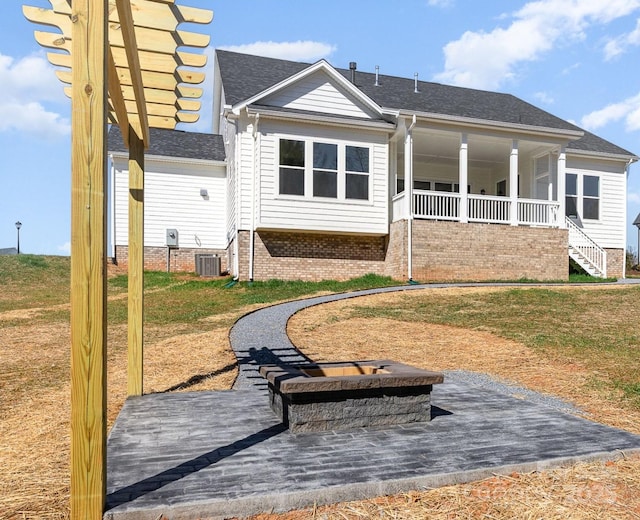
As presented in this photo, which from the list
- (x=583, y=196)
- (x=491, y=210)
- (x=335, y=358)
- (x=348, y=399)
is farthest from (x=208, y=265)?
(x=583, y=196)

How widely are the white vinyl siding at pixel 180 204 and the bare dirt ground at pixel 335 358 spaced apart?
27.3 feet

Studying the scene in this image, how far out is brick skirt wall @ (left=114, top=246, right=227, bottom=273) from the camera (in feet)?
64.7

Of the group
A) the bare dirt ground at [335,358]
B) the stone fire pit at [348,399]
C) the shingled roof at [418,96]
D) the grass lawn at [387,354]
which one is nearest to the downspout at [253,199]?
the grass lawn at [387,354]

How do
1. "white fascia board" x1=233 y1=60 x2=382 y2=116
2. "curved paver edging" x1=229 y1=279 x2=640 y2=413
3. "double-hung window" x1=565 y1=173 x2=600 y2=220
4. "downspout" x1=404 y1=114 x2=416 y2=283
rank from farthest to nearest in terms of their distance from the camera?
"double-hung window" x1=565 y1=173 x2=600 y2=220 < "white fascia board" x1=233 y1=60 x2=382 y2=116 < "downspout" x1=404 y1=114 x2=416 y2=283 < "curved paver edging" x1=229 y1=279 x2=640 y2=413

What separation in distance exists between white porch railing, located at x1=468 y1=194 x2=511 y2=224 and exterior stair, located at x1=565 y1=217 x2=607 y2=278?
11.6 feet

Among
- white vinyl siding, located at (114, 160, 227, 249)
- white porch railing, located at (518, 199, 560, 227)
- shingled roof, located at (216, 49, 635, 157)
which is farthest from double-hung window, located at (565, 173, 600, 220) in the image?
white vinyl siding, located at (114, 160, 227, 249)

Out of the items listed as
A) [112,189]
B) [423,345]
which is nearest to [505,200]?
[423,345]

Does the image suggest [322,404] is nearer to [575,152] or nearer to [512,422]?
[512,422]

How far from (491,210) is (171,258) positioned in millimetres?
12384

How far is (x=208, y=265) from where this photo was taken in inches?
731

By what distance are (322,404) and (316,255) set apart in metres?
12.8

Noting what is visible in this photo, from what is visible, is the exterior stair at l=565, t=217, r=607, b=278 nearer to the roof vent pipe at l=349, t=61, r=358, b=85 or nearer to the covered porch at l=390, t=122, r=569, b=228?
the covered porch at l=390, t=122, r=569, b=228

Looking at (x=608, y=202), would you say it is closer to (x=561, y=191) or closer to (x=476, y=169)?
(x=561, y=191)

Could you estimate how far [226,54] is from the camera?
69.3 ft
